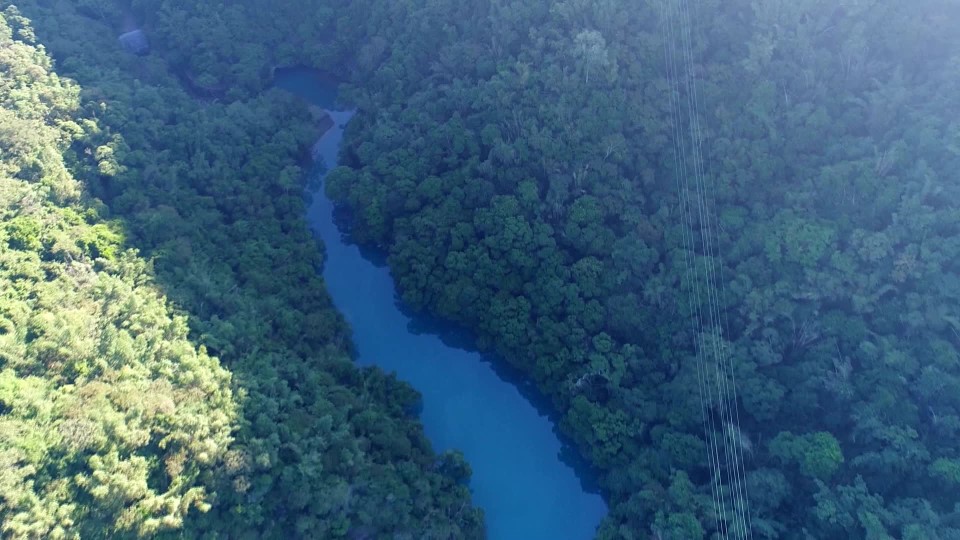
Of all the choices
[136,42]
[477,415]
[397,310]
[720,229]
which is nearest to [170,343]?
[397,310]

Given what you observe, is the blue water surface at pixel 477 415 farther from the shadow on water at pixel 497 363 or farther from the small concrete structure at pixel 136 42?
the small concrete structure at pixel 136 42

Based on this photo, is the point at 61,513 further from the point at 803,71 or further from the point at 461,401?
the point at 803,71

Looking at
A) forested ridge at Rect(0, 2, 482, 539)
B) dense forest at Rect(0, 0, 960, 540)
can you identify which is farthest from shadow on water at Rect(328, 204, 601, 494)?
forested ridge at Rect(0, 2, 482, 539)

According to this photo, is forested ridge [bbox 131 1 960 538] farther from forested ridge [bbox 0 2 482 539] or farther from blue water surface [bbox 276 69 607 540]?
forested ridge [bbox 0 2 482 539]

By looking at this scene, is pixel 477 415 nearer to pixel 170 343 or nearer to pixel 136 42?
pixel 170 343

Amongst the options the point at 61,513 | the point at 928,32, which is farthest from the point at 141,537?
the point at 928,32

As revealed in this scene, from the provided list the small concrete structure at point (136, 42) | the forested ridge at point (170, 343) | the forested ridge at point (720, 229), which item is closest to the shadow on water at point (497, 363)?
the forested ridge at point (720, 229)
